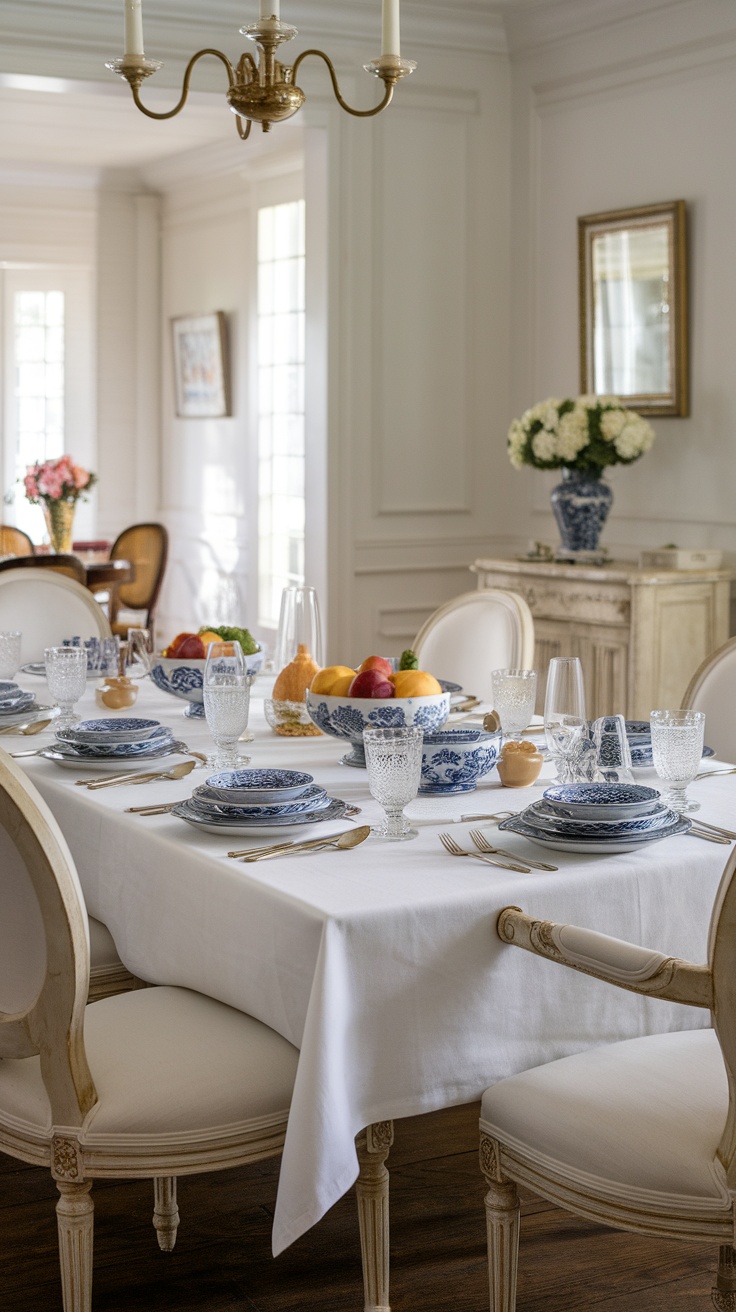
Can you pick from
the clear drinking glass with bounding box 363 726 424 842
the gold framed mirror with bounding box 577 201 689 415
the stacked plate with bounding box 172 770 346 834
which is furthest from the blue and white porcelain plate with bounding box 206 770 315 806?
the gold framed mirror with bounding box 577 201 689 415

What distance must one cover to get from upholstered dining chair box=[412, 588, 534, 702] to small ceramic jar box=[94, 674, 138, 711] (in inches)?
30.2

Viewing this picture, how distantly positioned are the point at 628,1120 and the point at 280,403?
20.2 feet

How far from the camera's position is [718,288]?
4.79 meters

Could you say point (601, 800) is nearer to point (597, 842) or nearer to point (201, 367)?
point (597, 842)

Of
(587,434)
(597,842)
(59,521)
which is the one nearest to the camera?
(597,842)

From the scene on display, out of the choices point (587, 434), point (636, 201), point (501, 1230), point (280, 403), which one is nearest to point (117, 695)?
point (501, 1230)

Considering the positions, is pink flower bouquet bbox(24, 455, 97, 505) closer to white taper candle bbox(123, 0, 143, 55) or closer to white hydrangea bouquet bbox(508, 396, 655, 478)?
white hydrangea bouquet bbox(508, 396, 655, 478)

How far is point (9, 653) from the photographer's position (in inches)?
132

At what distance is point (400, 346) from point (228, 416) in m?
2.68

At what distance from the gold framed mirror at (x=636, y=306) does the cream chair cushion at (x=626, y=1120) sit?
351 centimetres

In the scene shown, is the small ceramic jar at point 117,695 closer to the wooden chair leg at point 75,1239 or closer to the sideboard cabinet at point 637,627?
the wooden chair leg at point 75,1239

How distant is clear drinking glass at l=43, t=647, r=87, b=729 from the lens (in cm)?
286

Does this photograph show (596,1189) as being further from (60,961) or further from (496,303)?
(496,303)

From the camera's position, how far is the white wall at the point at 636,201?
480cm
